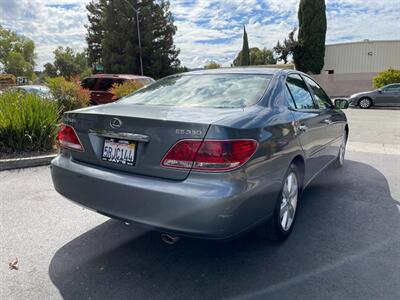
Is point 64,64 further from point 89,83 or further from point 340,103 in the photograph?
point 340,103

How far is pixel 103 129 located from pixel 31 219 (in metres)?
1.72

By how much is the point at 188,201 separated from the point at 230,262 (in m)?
0.90

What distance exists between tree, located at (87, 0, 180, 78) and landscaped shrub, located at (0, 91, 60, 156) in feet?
88.8

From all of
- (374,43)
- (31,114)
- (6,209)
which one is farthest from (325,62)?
(6,209)

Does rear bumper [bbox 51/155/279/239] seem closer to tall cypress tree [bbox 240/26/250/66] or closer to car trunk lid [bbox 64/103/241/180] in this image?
car trunk lid [bbox 64/103/241/180]

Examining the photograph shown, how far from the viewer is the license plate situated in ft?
8.36

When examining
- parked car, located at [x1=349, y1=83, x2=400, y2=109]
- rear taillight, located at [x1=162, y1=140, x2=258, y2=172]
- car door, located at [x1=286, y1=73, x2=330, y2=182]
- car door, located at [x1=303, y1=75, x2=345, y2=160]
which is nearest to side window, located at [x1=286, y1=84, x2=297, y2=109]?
car door, located at [x1=286, y1=73, x2=330, y2=182]

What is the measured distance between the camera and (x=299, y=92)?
376cm

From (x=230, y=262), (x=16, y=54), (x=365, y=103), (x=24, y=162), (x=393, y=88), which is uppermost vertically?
(x=16, y=54)

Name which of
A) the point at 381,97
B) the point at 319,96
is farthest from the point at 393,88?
the point at 319,96

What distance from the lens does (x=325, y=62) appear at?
31969 mm

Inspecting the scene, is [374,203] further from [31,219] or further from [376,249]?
[31,219]

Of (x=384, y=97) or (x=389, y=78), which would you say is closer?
(x=384, y=97)

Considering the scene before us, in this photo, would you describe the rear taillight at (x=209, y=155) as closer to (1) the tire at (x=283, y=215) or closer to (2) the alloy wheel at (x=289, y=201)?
(1) the tire at (x=283, y=215)
